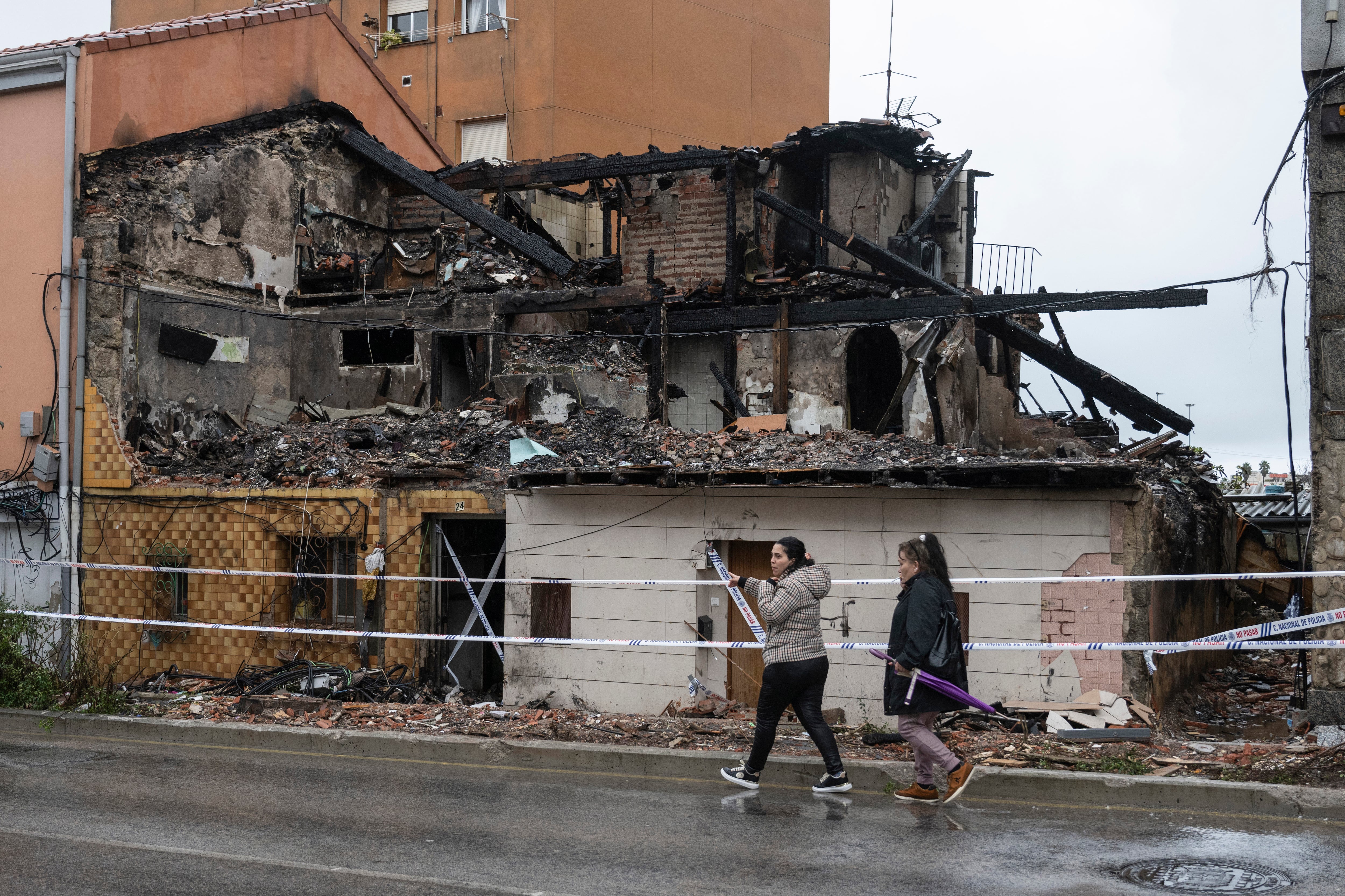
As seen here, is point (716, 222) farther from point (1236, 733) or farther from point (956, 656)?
point (956, 656)

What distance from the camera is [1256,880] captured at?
5734 millimetres

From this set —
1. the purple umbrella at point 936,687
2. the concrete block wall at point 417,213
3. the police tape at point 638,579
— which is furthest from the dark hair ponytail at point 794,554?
the concrete block wall at point 417,213

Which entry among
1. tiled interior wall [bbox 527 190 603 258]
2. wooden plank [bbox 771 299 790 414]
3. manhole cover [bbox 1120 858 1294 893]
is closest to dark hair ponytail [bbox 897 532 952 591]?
manhole cover [bbox 1120 858 1294 893]

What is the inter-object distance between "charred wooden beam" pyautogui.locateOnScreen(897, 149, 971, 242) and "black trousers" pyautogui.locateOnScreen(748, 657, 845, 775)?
15.5 metres

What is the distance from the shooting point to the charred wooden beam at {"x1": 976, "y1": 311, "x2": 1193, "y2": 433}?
60.2 feet

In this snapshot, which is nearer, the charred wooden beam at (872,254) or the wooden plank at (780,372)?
the charred wooden beam at (872,254)

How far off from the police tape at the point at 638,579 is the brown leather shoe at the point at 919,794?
5.95 feet

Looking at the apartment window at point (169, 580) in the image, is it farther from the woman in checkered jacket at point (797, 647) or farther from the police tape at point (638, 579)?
the woman in checkered jacket at point (797, 647)

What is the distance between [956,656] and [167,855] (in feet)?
15.7

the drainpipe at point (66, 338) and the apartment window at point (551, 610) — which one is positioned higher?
the drainpipe at point (66, 338)

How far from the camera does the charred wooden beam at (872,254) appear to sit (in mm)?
19188

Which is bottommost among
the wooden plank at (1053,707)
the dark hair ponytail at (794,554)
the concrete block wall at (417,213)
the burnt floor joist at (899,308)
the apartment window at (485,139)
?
the wooden plank at (1053,707)

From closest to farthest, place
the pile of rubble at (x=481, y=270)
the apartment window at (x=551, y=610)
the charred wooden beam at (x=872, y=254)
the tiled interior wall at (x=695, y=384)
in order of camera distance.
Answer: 1. the apartment window at (x=551, y=610)
2. the charred wooden beam at (x=872, y=254)
3. the pile of rubble at (x=481, y=270)
4. the tiled interior wall at (x=695, y=384)

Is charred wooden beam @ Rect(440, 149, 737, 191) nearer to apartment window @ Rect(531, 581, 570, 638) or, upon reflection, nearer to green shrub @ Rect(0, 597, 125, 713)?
apartment window @ Rect(531, 581, 570, 638)
